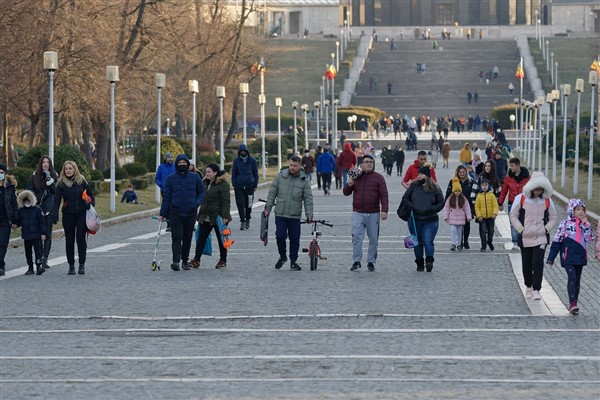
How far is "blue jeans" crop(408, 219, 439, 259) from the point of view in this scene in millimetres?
19300

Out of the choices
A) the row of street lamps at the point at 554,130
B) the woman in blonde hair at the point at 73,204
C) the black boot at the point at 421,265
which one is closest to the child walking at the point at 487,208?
the black boot at the point at 421,265

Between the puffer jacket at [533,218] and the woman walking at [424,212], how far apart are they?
342 centimetres

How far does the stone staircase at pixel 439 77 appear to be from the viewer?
109 m

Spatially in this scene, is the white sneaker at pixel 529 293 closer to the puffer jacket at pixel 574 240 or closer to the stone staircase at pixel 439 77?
the puffer jacket at pixel 574 240

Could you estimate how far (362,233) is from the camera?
19.5m

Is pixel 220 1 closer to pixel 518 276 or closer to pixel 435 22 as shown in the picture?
pixel 518 276

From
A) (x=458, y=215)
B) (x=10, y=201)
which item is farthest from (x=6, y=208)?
(x=458, y=215)

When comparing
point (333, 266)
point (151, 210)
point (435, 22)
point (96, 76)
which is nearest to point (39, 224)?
point (333, 266)

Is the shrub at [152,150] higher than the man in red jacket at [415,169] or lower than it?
lower

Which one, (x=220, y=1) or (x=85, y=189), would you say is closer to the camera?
(x=85, y=189)

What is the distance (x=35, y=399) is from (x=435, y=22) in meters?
144

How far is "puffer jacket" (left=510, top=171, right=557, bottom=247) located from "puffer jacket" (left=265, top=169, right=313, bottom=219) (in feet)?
13.6

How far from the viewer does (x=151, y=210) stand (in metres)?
33.6

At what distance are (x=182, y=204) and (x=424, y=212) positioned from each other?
10.2ft
